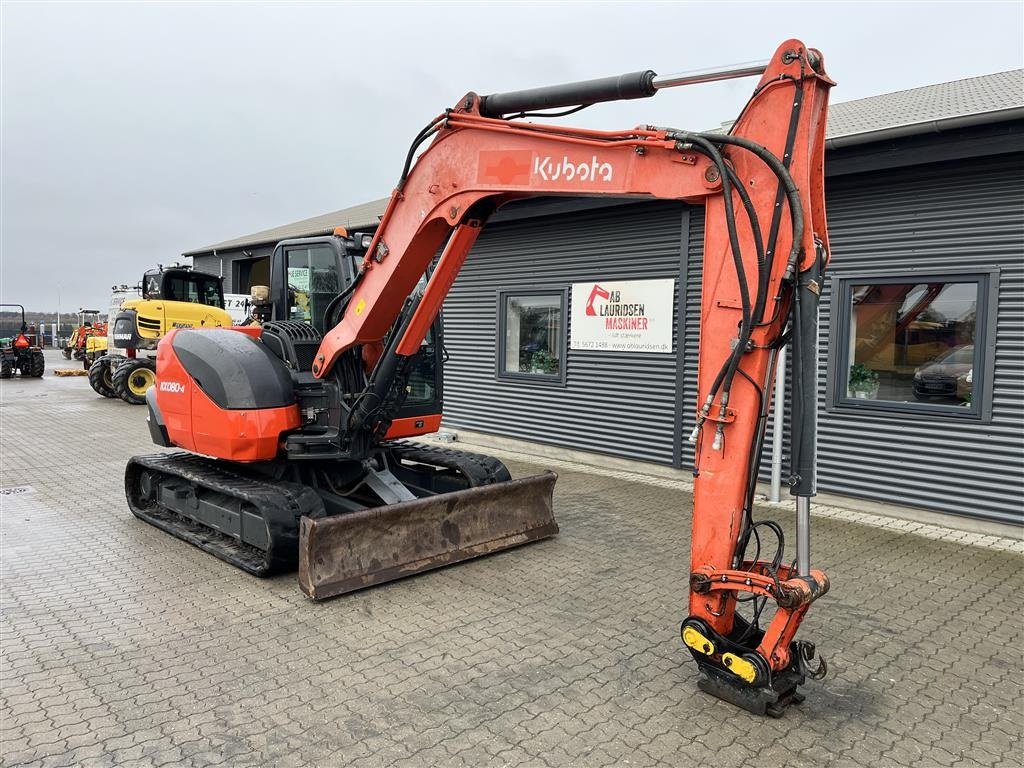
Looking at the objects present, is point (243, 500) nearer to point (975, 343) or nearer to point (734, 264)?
point (734, 264)

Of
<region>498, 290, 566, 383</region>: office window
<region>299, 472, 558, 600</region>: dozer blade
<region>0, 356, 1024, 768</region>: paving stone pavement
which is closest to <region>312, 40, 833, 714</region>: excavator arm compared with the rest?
<region>0, 356, 1024, 768</region>: paving stone pavement

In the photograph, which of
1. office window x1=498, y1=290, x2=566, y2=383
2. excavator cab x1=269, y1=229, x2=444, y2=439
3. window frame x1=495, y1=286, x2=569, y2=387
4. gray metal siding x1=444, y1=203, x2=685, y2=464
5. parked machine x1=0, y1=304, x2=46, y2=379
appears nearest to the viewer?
excavator cab x1=269, y1=229, x2=444, y2=439

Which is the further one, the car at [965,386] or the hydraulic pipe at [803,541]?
the car at [965,386]

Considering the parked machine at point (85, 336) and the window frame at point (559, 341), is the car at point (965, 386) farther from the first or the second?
the parked machine at point (85, 336)

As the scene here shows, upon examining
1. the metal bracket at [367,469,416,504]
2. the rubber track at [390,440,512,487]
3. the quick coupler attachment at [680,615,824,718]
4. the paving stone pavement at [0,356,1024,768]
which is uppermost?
the rubber track at [390,440,512,487]

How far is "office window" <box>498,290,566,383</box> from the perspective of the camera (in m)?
10.6

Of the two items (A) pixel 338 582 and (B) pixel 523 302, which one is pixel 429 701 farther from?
(B) pixel 523 302

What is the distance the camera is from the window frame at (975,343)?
6.84m

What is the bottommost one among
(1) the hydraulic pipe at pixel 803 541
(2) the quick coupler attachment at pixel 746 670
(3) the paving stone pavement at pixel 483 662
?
(3) the paving stone pavement at pixel 483 662

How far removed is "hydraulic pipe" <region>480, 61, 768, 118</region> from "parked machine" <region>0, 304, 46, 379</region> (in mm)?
24862

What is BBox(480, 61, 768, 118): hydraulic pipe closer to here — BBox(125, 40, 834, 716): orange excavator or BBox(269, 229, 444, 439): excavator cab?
BBox(125, 40, 834, 716): orange excavator

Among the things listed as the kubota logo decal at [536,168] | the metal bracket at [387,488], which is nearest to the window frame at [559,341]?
the metal bracket at [387,488]

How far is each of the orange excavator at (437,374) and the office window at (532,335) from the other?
389cm

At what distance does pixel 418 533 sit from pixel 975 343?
543cm
